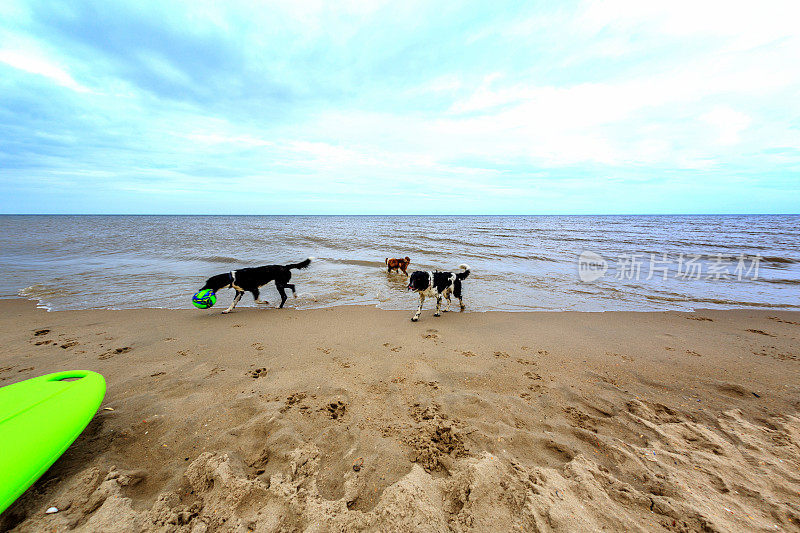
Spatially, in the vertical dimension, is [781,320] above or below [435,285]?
below

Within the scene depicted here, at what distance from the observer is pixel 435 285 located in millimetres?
7539

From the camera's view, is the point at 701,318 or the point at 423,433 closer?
the point at 423,433

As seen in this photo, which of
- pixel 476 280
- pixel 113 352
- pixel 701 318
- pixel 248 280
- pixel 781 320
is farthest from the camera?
pixel 476 280

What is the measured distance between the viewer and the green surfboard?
2.21 metres

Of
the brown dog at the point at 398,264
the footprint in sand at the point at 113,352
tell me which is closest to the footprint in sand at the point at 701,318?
the brown dog at the point at 398,264

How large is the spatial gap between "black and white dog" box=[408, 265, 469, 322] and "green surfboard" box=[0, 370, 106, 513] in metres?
5.19

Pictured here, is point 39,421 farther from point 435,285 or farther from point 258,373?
point 435,285

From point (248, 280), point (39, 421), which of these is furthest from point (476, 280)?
point (39, 421)

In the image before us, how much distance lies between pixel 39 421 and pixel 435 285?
21.0ft

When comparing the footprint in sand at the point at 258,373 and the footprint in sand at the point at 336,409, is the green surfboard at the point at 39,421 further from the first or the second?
the footprint in sand at the point at 336,409

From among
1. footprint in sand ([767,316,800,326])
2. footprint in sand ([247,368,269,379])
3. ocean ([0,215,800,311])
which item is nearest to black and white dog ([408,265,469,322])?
ocean ([0,215,800,311])

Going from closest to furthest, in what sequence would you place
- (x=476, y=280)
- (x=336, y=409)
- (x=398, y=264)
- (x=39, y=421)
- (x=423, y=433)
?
(x=39, y=421), (x=423, y=433), (x=336, y=409), (x=476, y=280), (x=398, y=264)

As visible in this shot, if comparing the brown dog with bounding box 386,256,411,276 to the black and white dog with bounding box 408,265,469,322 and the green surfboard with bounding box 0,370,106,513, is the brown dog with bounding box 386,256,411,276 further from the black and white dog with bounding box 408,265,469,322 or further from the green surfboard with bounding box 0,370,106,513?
the green surfboard with bounding box 0,370,106,513

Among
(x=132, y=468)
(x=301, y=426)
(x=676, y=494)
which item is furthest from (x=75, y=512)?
(x=676, y=494)
